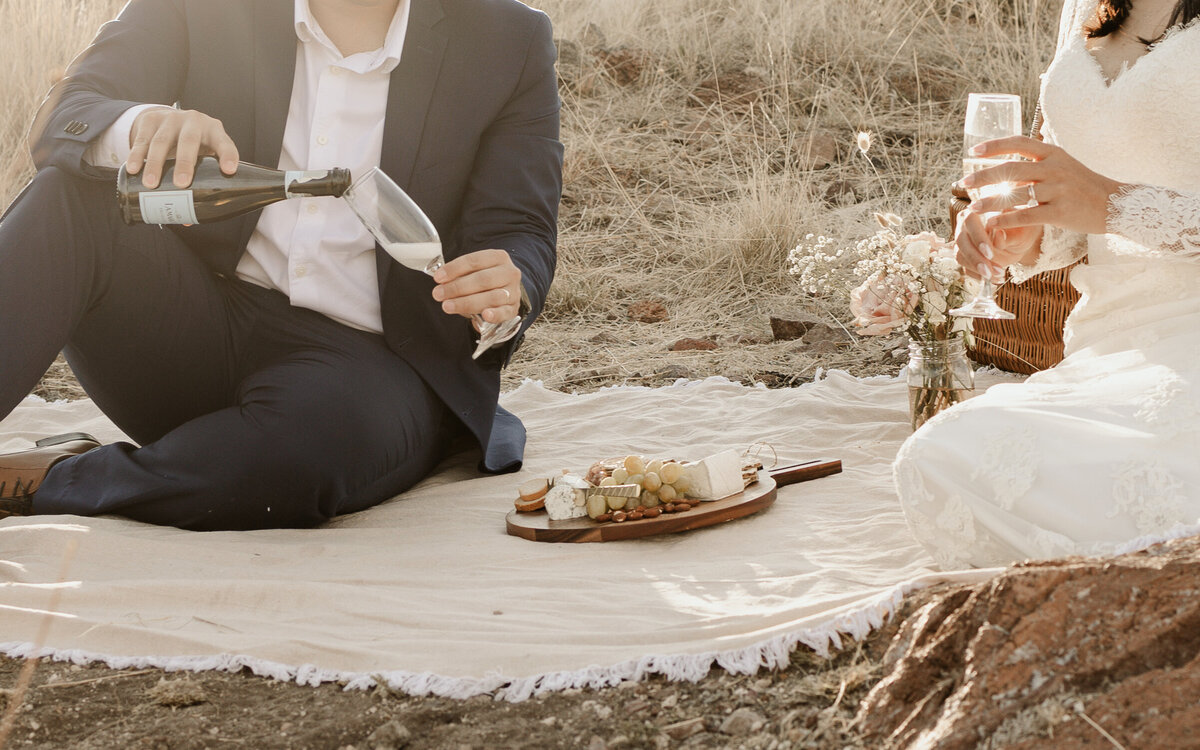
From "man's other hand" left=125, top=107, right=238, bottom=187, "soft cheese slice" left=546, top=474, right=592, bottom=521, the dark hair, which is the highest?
the dark hair

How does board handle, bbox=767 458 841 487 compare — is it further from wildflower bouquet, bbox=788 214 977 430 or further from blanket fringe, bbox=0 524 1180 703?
blanket fringe, bbox=0 524 1180 703

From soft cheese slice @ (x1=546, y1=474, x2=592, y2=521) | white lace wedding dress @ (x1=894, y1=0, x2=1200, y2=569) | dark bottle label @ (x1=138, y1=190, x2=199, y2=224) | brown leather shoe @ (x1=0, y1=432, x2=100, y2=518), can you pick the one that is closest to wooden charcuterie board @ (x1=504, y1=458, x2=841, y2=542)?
soft cheese slice @ (x1=546, y1=474, x2=592, y2=521)

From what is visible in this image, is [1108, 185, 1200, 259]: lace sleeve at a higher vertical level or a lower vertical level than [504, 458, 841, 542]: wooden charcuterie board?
higher

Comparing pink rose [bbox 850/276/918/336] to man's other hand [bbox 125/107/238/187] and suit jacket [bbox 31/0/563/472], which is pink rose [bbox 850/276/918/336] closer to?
suit jacket [bbox 31/0/563/472]

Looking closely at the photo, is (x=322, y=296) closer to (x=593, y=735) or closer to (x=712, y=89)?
(x=593, y=735)

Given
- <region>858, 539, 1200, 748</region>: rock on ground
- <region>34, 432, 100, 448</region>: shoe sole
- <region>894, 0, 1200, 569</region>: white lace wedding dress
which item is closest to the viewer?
<region>858, 539, 1200, 748</region>: rock on ground

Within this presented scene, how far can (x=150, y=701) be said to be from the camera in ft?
7.29

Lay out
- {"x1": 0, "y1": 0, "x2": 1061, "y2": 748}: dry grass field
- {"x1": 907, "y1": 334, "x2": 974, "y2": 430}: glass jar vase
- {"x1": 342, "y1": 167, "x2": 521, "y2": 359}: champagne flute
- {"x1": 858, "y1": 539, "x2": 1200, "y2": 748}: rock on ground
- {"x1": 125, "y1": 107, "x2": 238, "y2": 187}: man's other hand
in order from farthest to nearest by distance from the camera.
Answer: {"x1": 0, "y1": 0, "x2": 1061, "y2": 748}: dry grass field, {"x1": 907, "y1": 334, "x2": 974, "y2": 430}: glass jar vase, {"x1": 125, "y1": 107, "x2": 238, "y2": 187}: man's other hand, {"x1": 342, "y1": 167, "x2": 521, "y2": 359}: champagne flute, {"x1": 858, "y1": 539, "x2": 1200, "y2": 748}: rock on ground

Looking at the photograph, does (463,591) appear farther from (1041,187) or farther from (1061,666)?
(1041,187)

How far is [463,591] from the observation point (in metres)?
2.65

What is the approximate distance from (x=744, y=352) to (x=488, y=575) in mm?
2518

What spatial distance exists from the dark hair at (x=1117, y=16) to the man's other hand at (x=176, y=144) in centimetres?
199

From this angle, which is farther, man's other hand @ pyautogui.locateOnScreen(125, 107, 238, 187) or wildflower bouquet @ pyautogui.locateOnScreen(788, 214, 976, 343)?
wildflower bouquet @ pyautogui.locateOnScreen(788, 214, 976, 343)

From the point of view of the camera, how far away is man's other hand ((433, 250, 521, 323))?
269 centimetres
